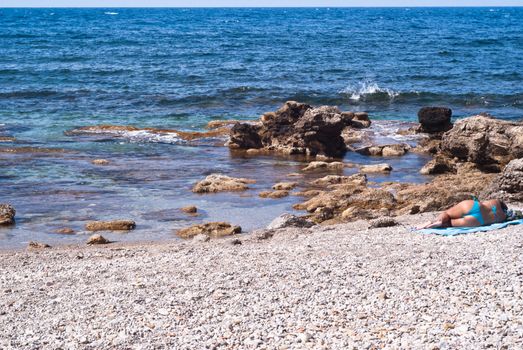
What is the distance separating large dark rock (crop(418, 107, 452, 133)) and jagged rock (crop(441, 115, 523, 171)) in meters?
4.41

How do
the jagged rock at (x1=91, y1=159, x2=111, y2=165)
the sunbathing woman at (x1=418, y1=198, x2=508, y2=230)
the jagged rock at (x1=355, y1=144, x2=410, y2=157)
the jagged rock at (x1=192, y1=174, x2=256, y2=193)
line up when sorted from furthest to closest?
1. the jagged rock at (x1=355, y1=144, x2=410, y2=157)
2. the jagged rock at (x1=91, y1=159, x2=111, y2=165)
3. the jagged rock at (x1=192, y1=174, x2=256, y2=193)
4. the sunbathing woman at (x1=418, y1=198, x2=508, y2=230)

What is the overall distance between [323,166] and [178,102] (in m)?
14.8

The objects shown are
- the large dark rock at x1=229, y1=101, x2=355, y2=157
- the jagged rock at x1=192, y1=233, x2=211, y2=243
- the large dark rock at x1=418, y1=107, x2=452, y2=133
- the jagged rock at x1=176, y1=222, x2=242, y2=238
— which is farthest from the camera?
the large dark rock at x1=418, y1=107, x2=452, y2=133

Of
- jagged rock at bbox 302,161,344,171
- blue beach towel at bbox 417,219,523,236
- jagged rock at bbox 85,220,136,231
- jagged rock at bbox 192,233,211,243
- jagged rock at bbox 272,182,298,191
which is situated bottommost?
jagged rock at bbox 302,161,344,171

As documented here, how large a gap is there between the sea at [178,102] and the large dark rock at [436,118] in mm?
1303

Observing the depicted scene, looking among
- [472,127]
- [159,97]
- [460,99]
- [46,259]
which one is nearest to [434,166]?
[472,127]

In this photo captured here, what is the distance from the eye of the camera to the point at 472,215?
13.6m

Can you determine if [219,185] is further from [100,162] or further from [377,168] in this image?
[100,162]

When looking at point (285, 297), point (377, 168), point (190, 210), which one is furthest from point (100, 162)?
point (285, 297)

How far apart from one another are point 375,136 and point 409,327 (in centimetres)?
1983

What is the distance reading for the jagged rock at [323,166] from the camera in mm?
23047

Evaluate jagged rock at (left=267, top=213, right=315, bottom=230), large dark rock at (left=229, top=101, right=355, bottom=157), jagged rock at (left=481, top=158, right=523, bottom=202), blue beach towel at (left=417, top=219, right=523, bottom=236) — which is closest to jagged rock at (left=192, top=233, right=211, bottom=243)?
jagged rock at (left=267, top=213, right=315, bottom=230)

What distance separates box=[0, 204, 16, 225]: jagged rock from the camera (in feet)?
56.2

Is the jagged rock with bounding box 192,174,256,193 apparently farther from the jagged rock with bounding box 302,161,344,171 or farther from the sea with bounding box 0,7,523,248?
the jagged rock with bounding box 302,161,344,171
